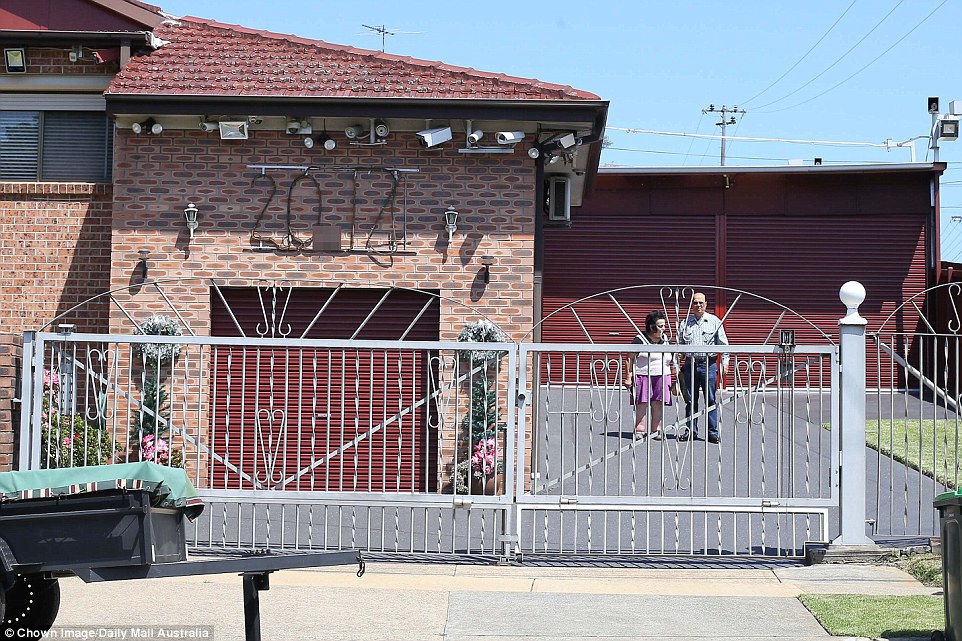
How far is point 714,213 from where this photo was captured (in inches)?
879

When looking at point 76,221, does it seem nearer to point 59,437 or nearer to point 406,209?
point 406,209

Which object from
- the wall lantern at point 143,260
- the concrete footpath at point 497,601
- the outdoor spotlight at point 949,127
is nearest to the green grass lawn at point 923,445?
the concrete footpath at point 497,601

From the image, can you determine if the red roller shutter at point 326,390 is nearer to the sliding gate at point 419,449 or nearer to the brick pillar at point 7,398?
the sliding gate at point 419,449

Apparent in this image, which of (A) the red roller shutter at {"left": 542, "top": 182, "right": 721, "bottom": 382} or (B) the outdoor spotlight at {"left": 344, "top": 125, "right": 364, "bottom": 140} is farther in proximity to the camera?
(A) the red roller shutter at {"left": 542, "top": 182, "right": 721, "bottom": 382}

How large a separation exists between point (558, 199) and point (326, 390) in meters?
5.11

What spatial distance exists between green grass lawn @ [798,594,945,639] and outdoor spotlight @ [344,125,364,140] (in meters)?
7.19

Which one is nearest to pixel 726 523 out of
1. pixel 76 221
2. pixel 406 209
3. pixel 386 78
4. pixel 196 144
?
pixel 406 209

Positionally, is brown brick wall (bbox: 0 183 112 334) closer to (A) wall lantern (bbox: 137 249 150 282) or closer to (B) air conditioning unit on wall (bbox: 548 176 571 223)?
(A) wall lantern (bbox: 137 249 150 282)

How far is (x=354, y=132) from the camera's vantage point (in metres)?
13.1

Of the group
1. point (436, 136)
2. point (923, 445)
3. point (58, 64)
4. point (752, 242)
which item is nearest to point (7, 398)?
point (436, 136)

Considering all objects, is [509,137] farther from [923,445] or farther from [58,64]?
[923,445]

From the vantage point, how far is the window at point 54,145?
14.1 metres

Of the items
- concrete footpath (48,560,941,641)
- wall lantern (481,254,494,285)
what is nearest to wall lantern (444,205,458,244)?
wall lantern (481,254,494,285)

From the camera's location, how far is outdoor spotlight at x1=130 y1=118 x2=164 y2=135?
1299cm
